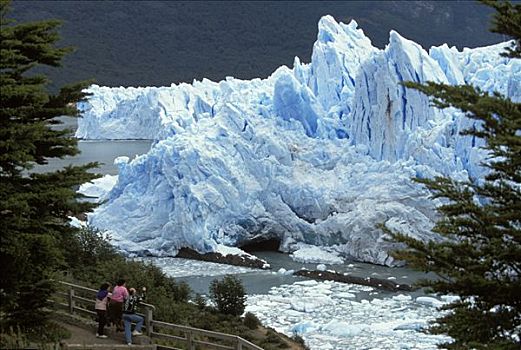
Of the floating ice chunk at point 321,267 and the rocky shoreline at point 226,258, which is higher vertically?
the floating ice chunk at point 321,267

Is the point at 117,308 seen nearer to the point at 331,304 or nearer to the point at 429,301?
the point at 331,304

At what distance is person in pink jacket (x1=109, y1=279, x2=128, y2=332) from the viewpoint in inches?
383

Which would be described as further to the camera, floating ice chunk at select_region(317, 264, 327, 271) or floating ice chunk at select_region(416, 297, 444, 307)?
floating ice chunk at select_region(317, 264, 327, 271)

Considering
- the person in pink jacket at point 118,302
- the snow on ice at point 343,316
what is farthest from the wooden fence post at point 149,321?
the snow on ice at point 343,316

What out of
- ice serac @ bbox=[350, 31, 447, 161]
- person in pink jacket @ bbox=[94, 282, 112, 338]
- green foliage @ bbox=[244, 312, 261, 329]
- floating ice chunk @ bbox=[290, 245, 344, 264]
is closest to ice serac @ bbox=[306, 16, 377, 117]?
ice serac @ bbox=[350, 31, 447, 161]

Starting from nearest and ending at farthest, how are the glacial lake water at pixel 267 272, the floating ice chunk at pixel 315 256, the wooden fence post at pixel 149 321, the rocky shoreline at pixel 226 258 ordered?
1. the wooden fence post at pixel 149 321
2. the glacial lake water at pixel 267 272
3. the rocky shoreline at pixel 226 258
4. the floating ice chunk at pixel 315 256

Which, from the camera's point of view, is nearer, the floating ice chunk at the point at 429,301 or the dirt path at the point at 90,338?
the dirt path at the point at 90,338

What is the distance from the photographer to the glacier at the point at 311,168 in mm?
26594

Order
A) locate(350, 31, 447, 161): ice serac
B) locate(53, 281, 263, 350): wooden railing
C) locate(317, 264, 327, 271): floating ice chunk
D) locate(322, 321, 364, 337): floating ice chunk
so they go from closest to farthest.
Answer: locate(53, 281, 263, 350): wooden railing < locate(322, 321, 364, 337): floating ice chunk < locate(317, 264, 327, 271): floating ice chunk < locate(350, 31, 447, 161): ice serac

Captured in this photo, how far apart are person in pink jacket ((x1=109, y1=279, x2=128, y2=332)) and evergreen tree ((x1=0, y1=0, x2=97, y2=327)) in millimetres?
1476

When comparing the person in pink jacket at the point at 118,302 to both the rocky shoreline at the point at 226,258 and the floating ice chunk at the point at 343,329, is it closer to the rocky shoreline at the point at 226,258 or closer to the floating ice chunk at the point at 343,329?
the floating ice chunk at the point at 343,329

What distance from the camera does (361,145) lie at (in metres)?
29.5

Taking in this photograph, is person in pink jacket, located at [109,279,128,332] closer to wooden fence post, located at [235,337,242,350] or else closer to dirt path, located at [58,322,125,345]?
dirt path, located at [58,322,125,345]

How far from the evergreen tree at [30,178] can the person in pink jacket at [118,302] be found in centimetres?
148
